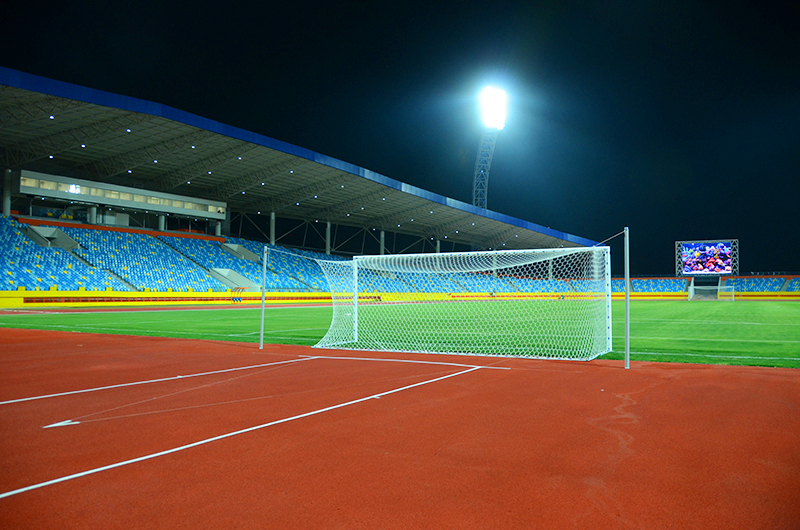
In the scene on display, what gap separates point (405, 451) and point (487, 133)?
193 ft

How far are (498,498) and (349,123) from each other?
47.4 m

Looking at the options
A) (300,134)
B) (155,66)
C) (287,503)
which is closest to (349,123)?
(300,134)

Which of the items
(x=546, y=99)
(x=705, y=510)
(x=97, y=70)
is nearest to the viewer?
(x=705, y=510)

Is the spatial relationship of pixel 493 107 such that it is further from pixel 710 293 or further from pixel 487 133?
pixel 710 293

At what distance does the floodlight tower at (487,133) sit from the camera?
172 feet

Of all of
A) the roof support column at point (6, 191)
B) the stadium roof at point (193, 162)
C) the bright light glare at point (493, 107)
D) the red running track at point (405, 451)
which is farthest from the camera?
the bright light glare at point (493, 107)

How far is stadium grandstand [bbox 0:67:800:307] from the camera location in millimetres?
28422

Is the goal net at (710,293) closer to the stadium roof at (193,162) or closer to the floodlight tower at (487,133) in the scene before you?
the stadium roof at (193,162)

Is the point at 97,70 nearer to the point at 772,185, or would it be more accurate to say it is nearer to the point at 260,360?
the point at 260,360

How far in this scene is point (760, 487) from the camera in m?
3.16

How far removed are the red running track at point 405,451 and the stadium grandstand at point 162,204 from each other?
21418 millimetres

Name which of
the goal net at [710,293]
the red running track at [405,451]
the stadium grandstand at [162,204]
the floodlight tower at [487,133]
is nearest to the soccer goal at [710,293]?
the goal net at [710,293]

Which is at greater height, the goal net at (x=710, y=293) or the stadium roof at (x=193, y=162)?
the stadium roof at (x=193, y=162)

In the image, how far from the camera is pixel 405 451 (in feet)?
12.8
